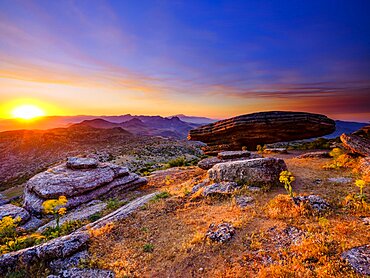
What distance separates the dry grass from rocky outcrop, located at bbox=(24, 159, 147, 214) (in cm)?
825

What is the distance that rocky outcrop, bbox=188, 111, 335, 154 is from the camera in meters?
23.6

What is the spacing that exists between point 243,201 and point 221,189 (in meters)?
2.29

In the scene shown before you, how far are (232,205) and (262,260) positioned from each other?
5.40 metres

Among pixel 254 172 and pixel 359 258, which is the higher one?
pixel 254 172

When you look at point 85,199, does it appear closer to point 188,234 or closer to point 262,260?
point 188,234

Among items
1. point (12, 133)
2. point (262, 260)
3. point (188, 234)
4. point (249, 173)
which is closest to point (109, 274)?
point (188, 234)

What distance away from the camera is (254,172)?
16.1 metres

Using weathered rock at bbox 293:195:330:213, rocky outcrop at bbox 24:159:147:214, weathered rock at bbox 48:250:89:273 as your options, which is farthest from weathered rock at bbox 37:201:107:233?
weathered rock at bbox 293:195:330:213

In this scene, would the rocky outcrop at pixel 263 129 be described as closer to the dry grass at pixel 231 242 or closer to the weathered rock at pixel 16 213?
the dry grass at pixel 231 242

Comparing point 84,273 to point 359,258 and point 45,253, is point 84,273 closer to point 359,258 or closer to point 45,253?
point 45,253

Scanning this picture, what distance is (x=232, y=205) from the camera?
43.1ft

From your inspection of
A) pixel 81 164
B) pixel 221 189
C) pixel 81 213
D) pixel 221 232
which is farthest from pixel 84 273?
pixel 81 164

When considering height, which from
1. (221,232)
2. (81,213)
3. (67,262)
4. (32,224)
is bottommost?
(32,224)

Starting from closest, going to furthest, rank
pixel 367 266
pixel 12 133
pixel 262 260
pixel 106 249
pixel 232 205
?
pixel 367 266
pixel 262 260
pixel 106 249
pixel 232 205
pixel 12 133
